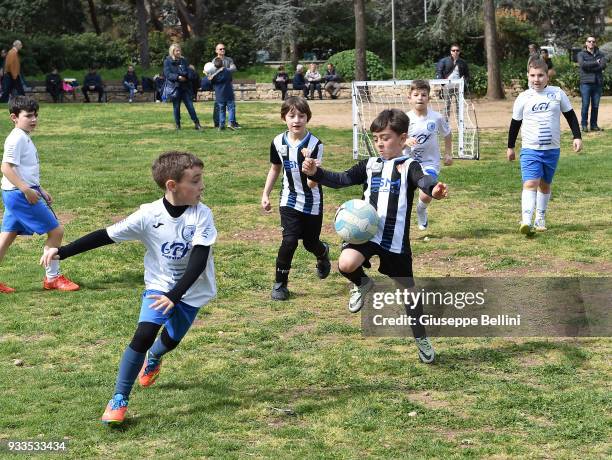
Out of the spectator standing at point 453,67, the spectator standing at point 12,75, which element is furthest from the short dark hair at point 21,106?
the spectator standing at point 12,75

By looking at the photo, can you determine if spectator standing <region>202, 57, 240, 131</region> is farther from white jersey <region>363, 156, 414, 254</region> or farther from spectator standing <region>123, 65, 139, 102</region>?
white jersey <region>363, 156, 414, 254</region>

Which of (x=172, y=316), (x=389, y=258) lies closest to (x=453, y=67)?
(x=389, y=258)

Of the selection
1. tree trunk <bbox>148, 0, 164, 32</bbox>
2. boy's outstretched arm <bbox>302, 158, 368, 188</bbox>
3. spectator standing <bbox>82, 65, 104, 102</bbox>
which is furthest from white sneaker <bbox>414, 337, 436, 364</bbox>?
tree trunk <bbox>148, 0, 164, 32</bbox>

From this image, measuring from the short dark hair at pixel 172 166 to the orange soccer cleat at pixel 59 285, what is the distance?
3.91 meters

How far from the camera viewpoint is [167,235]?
6.09 metres

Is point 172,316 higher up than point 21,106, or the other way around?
point 21,106

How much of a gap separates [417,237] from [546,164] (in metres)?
1.72

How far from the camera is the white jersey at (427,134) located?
11008mm

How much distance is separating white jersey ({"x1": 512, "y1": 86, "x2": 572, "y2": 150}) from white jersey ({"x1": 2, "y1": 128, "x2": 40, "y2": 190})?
5.43 m

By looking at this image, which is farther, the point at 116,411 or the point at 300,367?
the point at 300,367

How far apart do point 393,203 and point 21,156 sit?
3.90 metres

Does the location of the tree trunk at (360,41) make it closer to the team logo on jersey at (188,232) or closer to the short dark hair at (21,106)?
the short dark hair at (21,106)

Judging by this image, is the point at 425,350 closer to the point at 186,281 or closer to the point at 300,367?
the point at 300,367

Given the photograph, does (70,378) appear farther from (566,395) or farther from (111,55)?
(111,55)
